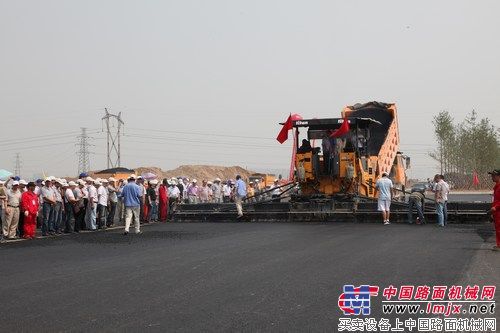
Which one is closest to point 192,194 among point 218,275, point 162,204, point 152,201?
point 162,204

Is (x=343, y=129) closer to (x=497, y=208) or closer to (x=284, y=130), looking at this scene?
(x=284, y=130)

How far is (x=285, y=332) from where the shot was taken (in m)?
6.36

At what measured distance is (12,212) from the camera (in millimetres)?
17000

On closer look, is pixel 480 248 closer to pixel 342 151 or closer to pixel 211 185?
pixel 342 151

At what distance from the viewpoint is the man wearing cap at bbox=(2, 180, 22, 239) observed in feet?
55.6

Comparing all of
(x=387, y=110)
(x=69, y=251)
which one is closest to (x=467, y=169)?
(x=387, y=110)

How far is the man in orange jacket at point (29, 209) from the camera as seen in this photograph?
56.6 ft

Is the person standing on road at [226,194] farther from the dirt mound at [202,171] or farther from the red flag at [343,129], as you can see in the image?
the dirt mound at [202,171]

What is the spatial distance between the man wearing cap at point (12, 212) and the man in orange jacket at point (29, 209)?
170 mm

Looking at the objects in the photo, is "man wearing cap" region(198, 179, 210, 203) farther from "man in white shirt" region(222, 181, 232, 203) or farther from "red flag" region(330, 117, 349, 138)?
"red flag" region(330, 117, 349, 138)

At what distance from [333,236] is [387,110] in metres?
10.4

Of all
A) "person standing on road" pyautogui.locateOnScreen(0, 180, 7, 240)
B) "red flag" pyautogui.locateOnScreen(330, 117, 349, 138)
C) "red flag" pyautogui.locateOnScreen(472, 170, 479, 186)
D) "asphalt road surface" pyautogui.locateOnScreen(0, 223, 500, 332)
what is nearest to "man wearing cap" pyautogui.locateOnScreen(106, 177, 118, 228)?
"person standing on road" pyautogui.locateOnScreen(0, 180, 7, 240)

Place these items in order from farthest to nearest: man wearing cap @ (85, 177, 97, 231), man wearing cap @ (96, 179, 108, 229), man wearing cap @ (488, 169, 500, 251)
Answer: man wearing cap @ (96, 179, 108, 229) → man wearing cap @ (85, 177, 97, 231) → man wearing cap @ (488, 169, 500, 251)

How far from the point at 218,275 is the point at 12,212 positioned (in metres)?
9.29
